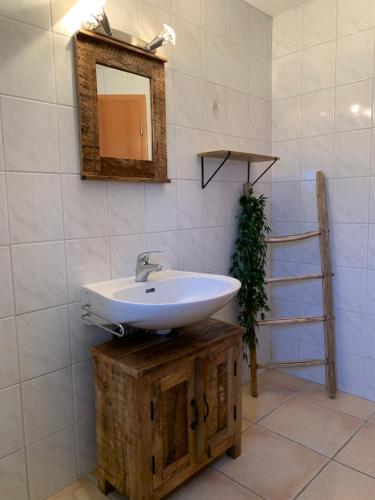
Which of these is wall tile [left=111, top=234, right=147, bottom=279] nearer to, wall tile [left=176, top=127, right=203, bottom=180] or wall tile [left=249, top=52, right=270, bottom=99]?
wall tile [left=176, top=127, right=203, bottom=180]

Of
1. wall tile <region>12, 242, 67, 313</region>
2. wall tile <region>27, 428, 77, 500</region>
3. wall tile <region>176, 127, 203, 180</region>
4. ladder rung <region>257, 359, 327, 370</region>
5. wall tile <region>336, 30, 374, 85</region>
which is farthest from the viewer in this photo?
ladder rung <region>257, 359, 327, 370</region>

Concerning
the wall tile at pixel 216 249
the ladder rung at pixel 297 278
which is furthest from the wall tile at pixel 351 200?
the wall tile at pixel 216 249

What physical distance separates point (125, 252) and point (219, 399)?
0.80 m

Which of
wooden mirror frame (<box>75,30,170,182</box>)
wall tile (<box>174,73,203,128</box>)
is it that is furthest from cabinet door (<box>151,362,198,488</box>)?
wall tile (<box>174,73,203,128</box>)

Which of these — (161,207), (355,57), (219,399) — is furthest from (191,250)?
(355,57)

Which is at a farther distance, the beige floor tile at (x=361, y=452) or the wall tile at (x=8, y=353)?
the beige floor tile at (x=361, y=452)

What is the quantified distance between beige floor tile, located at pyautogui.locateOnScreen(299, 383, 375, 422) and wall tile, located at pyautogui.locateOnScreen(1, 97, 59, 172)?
201 cm

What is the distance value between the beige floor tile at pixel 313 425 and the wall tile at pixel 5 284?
1.48m

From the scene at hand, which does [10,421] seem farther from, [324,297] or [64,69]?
[324,297]

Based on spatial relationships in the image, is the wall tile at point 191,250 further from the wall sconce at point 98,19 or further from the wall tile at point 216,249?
the wall sconce at point 98,19

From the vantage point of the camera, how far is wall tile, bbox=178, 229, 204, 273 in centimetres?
196

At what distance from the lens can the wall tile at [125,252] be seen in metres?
1.66

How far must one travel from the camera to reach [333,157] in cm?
221

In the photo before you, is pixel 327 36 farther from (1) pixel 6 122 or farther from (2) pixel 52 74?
(1) pixel 6 122
